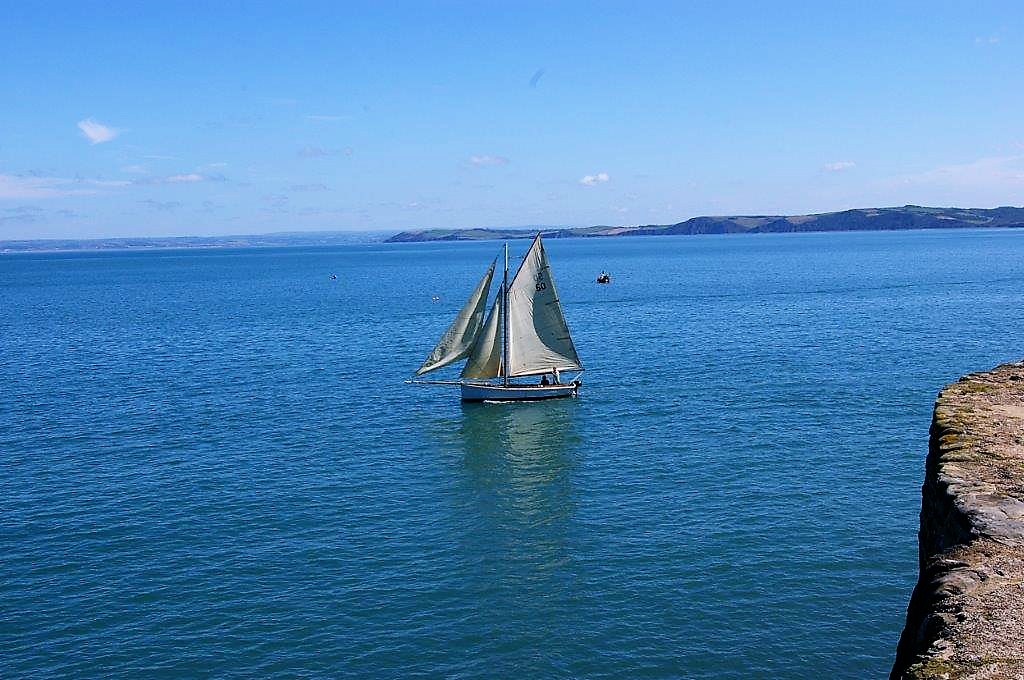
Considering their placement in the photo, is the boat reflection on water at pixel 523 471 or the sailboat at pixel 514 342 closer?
the boat reflection on water at pixel 523 471

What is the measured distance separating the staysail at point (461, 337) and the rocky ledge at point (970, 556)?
134 feet

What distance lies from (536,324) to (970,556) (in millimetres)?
49783

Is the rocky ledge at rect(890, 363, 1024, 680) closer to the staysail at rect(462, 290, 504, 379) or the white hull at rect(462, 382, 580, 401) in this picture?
the white hull at rect(462, 382, 580, 401)

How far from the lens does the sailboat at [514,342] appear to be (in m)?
63.9

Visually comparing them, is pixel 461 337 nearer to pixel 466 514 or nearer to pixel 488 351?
pixel 488 351

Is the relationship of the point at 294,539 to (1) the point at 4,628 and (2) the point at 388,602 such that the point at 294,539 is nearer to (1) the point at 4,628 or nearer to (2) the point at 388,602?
(2) the point at 388,602

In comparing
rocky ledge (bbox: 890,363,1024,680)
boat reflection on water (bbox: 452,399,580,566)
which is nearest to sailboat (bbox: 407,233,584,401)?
boat reflection on water (bbox: 452,399,580,566)

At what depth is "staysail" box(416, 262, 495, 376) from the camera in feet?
210

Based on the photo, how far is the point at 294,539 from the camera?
37.7 m

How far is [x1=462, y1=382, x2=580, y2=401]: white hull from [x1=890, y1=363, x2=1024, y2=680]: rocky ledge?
1525 inches

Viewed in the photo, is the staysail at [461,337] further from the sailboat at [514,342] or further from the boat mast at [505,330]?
the boat mast at [505,330]

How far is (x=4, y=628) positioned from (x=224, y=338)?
232 feet

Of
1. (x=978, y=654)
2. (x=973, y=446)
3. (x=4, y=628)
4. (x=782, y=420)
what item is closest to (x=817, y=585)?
(x=973, y=446)

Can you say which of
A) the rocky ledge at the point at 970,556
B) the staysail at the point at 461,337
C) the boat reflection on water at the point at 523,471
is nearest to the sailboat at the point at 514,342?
the staysail at the point at 461,337
